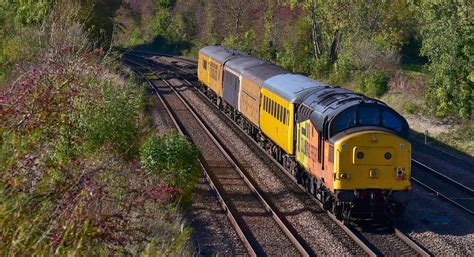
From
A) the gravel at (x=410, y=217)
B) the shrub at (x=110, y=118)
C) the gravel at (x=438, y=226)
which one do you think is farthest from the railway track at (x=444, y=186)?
the shrub at (x=110, y=118)

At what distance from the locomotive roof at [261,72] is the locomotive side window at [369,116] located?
8769 mm

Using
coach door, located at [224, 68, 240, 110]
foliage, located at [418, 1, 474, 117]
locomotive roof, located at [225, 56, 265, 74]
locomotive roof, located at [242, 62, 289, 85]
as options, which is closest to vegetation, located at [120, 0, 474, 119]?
foliage, located at [418, 1, 474, 117]

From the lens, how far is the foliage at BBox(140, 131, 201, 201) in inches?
662

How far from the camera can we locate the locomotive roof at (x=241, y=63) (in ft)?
93.2

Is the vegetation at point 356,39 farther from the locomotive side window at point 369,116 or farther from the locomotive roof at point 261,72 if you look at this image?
the locomotive side window at point 369,116

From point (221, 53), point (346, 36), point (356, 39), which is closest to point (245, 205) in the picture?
point (221, 53)

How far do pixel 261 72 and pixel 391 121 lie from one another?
10607 mm

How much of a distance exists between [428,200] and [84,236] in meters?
12.9

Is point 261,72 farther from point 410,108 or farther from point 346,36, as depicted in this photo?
point 346,36

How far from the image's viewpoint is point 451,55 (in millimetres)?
28297

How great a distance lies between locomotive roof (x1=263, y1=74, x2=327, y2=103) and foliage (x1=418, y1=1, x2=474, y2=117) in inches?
337

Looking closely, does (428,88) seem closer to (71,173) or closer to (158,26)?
(71,173)

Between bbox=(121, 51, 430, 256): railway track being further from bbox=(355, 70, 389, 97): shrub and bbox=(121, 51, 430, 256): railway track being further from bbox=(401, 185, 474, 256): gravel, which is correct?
bbox=(355, 70, 389, 97): shrub

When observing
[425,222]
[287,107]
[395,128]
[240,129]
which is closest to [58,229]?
[395,128]
